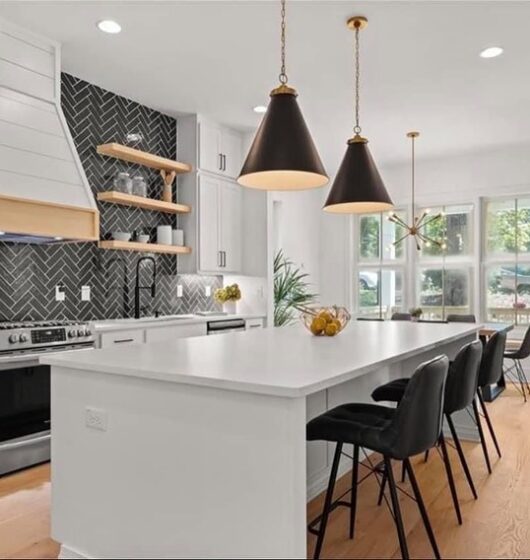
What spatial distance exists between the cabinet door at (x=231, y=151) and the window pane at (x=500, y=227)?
3.53 m

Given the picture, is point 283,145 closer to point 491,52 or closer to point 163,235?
→ point 491,52

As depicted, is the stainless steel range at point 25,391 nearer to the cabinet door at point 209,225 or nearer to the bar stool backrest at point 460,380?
the cabinet door at point 209,225

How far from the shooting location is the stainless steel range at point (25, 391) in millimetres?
3271

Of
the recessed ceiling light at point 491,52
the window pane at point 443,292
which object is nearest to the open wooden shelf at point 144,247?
the recessed ceiling light at point 491,52

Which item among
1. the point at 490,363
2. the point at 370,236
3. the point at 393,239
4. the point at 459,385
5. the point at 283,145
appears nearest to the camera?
the point at 283,145

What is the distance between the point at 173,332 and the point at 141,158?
1.60m

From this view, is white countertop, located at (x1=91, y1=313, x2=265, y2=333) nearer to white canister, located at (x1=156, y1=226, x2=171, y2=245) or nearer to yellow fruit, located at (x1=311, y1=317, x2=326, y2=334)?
white canister, located at (x1=156, y1=226, x2=171, y2=245)

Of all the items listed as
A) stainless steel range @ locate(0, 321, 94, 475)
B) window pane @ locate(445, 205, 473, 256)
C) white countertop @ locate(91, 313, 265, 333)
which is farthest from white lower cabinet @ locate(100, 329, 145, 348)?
window pane @ locate(445, 205, 473, 256)

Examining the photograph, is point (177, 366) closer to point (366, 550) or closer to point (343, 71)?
point (366, 550)

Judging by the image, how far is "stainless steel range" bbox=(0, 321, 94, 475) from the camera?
327 cm

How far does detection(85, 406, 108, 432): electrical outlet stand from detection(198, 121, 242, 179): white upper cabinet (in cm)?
368

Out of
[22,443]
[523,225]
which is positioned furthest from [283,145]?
[523,225]

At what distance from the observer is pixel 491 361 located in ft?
10.9

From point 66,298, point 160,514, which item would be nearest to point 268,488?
point 160,514
